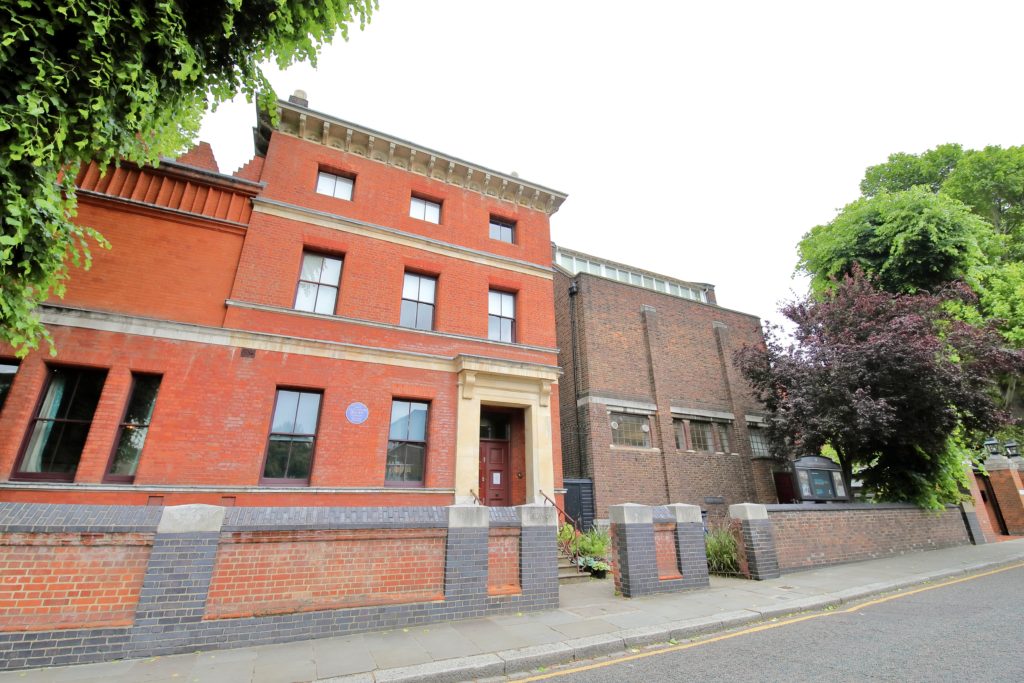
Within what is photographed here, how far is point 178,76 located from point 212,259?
6.48 meters

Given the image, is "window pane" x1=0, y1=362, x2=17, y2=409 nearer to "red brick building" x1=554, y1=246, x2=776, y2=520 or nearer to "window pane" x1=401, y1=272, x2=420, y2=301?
"window pane" x1=401, y1=272, x2=420, y2=301

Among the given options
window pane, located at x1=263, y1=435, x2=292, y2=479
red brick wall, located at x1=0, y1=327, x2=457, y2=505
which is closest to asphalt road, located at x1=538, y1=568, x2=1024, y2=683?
red brick wall, located at x1=0, y1=327, x2=457, y2=505

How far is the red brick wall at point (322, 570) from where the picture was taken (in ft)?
17.2

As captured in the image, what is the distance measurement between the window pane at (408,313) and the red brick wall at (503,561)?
6.97 meters

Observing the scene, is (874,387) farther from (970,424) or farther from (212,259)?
(212,259)

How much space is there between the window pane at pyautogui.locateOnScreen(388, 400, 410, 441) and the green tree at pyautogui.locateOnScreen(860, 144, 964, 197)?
2527 centimetres

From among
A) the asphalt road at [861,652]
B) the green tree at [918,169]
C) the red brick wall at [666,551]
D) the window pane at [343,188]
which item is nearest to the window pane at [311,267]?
the window pane at [343,188]

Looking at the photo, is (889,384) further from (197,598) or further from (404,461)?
(197,598)

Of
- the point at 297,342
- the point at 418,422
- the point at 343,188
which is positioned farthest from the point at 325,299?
the point at 418,422

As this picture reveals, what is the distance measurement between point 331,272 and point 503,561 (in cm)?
892

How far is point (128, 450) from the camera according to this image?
349 inches

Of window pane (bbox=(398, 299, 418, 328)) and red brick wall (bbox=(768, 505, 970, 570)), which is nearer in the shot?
Result: red brick wall (bbox=(768, 505, 970, 570))

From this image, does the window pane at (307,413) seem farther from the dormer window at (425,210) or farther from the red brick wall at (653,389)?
the red brick wall at (653,389)

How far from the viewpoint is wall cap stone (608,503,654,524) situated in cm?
777
